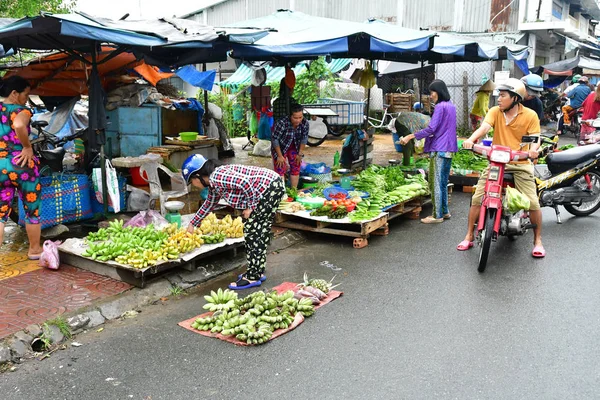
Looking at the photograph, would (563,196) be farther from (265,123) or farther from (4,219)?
(4,219)

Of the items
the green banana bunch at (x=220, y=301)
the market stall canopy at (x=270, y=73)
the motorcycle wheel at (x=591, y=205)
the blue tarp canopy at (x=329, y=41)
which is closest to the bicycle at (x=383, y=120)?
the blue tarp canopy at (x=329, y=41)

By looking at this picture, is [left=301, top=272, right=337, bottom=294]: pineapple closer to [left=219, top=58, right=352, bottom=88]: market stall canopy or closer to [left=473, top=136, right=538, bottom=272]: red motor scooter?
[left=473, top=136, right=538, bottom=272]: red motor scooter

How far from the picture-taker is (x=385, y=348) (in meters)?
4.28

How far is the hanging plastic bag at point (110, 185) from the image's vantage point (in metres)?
7.07

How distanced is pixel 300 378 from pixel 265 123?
25.0ft

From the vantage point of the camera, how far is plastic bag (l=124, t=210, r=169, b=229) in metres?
6.65

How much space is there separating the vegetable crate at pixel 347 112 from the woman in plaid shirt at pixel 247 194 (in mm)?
8265

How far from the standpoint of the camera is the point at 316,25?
9.21m

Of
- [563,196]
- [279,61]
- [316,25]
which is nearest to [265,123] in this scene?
[279,61]

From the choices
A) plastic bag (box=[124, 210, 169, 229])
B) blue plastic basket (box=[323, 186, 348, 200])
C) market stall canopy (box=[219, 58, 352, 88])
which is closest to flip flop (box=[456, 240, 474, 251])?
blue plastic basket (box=[323, 186, 348, 200])

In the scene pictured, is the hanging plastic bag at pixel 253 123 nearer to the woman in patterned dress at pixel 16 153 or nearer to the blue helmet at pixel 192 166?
the woman in patterned dress at pixel 16 153

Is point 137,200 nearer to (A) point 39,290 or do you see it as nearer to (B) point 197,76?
(A) point 39,290

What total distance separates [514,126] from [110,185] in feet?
16.6

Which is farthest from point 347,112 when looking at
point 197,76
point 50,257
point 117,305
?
point 117,305
